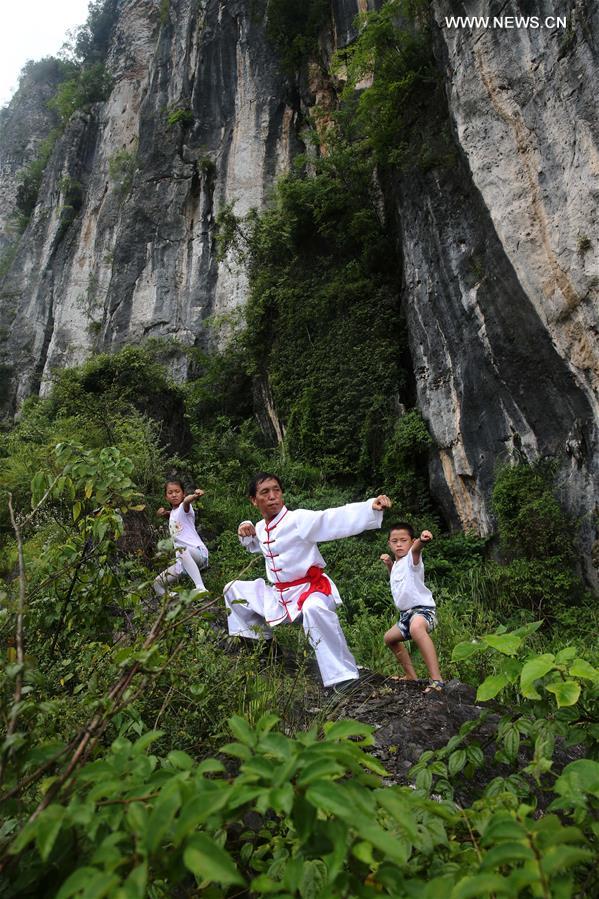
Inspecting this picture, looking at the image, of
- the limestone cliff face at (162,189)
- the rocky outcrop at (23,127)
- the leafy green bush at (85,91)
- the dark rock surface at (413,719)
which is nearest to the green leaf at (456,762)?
the dark rock surface at (413,719)

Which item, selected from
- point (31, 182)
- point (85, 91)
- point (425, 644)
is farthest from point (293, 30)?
point (425, 644)

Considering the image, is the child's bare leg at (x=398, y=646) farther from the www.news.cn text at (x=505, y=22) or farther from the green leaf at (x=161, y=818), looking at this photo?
the www.news.cn text at (x=505, y=22)

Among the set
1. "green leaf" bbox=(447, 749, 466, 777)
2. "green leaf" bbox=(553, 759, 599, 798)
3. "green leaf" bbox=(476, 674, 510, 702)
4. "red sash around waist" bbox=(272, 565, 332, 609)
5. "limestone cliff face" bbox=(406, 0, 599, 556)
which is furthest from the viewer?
"limestone cliff face" bbox=(406, 0, 599, 556)

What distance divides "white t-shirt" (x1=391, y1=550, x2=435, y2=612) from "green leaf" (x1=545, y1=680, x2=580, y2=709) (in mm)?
2928

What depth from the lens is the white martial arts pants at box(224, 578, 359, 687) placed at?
3.44 metres

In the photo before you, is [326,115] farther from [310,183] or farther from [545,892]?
[545,892]

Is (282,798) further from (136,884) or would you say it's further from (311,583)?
(311,583)

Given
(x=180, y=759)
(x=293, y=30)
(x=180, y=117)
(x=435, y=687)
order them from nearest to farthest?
(x=180, y=759), (x=435, y=687), (x=293, y=30), (x=180, y=117)

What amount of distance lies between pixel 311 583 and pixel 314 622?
1.09 ft

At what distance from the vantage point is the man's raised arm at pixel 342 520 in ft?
11.2

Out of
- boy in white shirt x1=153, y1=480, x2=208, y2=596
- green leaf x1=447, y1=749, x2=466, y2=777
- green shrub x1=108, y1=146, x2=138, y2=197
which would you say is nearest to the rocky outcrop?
green shrub x1=108, y1=146, x2=138, y2=197

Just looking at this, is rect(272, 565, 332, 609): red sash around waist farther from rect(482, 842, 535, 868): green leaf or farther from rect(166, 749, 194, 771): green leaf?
rect(482, 842, 535, 868): green leaf

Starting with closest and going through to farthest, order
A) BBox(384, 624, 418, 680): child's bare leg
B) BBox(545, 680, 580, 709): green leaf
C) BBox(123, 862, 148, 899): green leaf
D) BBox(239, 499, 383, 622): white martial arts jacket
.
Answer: BBox(123, 862, 148, 899): green leaf < BBox(545, 680, 580, 709): green leaf < BBox(239, 499, 383, 622): white martial arts jacket < BBox(384, 624, 418, 680): child's bare leg

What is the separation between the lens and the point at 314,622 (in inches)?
141
